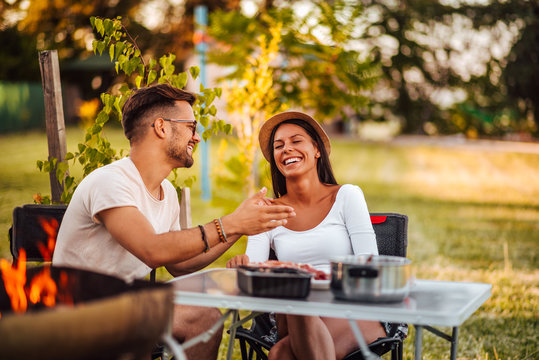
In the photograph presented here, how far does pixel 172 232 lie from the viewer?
2.61 m

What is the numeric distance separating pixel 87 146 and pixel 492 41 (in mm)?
25181

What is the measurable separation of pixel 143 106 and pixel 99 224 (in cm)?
58

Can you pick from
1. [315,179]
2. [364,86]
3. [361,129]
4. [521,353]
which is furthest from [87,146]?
[361,129]

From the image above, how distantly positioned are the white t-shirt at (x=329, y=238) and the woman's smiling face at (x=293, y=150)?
0.26m

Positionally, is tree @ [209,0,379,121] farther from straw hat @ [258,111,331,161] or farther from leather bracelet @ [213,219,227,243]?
leather bracelet @ [213,219,227,243]

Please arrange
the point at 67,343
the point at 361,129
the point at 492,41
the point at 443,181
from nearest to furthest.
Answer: the point at 67,343 < the point at 443,181 < the point at 492,41 < the point at 361,129

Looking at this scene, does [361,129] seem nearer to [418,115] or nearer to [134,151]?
[418,115]

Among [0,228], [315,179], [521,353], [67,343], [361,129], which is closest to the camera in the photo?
[67,343]

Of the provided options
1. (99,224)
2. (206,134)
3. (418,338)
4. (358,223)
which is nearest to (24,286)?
(99,224)

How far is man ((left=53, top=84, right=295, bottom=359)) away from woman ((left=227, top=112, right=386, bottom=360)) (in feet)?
0.97

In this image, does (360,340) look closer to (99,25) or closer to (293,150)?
(293,150)

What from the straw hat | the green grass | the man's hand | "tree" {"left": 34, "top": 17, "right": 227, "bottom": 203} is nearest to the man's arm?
the man's hand

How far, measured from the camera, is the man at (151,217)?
2.61 m

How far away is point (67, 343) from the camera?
5.19 feet
